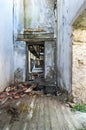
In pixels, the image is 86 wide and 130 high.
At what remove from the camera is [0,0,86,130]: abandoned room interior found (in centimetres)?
344

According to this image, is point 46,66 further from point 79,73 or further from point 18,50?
point 79,73

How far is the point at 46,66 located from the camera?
26.5 ft

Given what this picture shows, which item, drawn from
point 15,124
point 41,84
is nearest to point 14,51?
point 41,84

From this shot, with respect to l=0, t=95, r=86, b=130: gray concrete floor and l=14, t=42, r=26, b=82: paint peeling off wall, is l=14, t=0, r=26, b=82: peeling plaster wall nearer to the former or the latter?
l=14, t=42, r=26, b=82: paint peeling off wall

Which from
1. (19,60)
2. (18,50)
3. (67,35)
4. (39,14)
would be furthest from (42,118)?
(39,14)

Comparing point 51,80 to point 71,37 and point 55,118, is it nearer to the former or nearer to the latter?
point 71,37

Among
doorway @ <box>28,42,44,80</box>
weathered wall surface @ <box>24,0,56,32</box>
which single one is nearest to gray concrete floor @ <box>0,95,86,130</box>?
weathered wall surface @ <box>24,0,56,32</box>

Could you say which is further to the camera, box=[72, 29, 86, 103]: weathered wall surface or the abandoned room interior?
box=[72, 29, 86, 103]: weathered wall surface

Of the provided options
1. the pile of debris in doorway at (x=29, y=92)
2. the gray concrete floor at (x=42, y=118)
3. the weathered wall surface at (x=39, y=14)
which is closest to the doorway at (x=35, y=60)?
the weathered wall surface at (x=39, y=14)

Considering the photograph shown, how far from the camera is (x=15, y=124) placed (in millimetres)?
3160

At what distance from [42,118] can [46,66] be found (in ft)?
15.3

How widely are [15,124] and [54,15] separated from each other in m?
5.60

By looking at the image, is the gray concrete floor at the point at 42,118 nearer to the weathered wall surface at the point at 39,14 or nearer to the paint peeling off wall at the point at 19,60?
the paint peeling off wall at the point at 19,60

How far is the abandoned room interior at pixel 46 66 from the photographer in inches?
136
